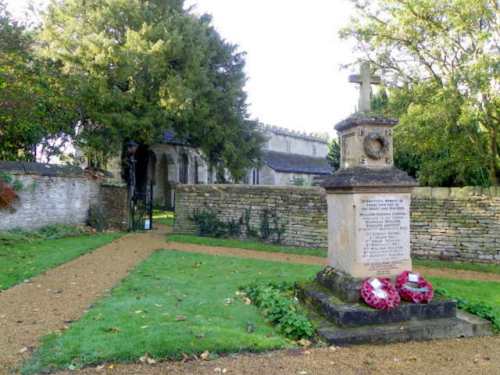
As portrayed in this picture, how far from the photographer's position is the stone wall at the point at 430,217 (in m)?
10.7

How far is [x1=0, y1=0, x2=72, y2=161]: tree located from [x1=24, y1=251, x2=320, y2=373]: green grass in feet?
31.8

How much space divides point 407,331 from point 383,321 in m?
0.30

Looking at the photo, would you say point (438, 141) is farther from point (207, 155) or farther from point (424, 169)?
point (207, 155)

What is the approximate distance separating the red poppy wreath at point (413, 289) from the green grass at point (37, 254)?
21.6 feet

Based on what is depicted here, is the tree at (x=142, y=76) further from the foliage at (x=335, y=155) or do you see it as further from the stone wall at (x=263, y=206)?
the foliage at (x=335, y=155)

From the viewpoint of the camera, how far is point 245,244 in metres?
13.7

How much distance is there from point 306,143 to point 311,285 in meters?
41.8

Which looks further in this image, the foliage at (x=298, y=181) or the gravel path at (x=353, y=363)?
the foliage at (x=298, y=181)

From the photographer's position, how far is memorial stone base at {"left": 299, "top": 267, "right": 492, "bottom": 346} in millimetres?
4969

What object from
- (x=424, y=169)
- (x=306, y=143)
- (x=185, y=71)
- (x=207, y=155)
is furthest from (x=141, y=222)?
(x=306, y=143)

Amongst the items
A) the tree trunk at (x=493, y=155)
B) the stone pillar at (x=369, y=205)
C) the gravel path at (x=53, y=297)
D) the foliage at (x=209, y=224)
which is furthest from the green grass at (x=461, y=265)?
the gravel path at (x=53, y=297)

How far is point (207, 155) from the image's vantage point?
21719 mm

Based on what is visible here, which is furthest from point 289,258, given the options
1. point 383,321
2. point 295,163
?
point 295,163

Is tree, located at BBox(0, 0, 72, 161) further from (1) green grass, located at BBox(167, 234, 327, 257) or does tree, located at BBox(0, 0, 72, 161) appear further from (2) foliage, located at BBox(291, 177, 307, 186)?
(2) foliage, located at BBox(291, 177, 307, 186)
